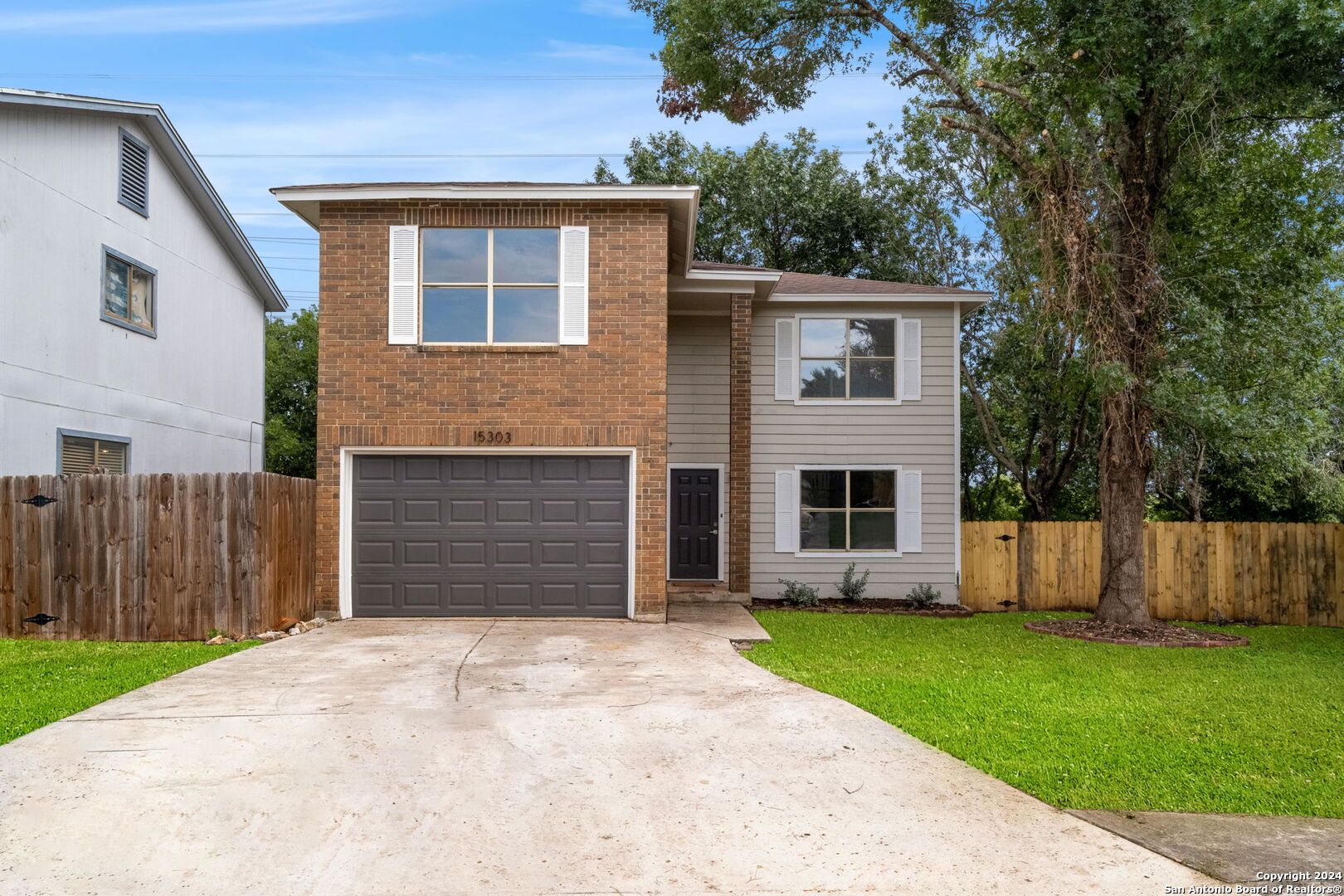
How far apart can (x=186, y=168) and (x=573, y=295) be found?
9.22 metres

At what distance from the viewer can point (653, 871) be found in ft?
14.9

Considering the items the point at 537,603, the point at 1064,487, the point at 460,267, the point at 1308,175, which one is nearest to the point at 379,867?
the point at 537,603

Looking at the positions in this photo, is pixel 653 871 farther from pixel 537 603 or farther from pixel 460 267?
pixel 460 267

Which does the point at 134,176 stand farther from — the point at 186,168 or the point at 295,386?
the point at 295,386

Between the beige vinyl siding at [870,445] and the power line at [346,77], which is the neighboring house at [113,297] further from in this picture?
the power line at [346,77]

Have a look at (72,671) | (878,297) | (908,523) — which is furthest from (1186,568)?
(72,671)

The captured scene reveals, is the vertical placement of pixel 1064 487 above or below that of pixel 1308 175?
below

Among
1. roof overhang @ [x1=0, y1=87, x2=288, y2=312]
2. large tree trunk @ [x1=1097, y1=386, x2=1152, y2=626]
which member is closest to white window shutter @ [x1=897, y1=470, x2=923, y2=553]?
large tree trunk @ [x1=1097, y1=386, x2=1152, y2=626]

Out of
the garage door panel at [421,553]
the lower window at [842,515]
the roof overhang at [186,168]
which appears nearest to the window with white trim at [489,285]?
the garage door panel at [421,553]

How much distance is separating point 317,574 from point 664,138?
60.4ft

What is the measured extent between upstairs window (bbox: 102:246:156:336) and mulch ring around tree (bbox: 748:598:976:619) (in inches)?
406

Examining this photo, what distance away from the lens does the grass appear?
5.77 metres

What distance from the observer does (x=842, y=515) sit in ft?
53.3

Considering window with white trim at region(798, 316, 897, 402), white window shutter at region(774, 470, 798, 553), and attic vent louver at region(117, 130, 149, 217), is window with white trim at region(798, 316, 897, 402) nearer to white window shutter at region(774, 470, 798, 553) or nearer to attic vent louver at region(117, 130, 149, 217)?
white window shutter at region(774, 470, 798, 553)
